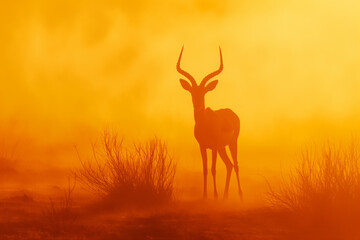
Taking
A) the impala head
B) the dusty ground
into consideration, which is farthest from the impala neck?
the dusty ground

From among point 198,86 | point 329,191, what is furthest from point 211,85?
point 329,191

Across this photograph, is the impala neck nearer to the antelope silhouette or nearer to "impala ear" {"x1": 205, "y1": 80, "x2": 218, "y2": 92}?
the antelope silhouette

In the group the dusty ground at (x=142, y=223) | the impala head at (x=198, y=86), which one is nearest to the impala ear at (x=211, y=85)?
the impala head at (x=198, y=86)

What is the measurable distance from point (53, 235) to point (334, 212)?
4.12 m

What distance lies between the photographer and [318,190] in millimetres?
10484

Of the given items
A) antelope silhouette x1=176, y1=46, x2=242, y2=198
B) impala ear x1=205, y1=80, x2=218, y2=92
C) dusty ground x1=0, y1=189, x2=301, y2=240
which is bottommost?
dusty ground x1=0, y1=189, x2=301, y2=240

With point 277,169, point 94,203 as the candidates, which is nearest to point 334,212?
point 94,203

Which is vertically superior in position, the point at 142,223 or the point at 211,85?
the point at 211,85

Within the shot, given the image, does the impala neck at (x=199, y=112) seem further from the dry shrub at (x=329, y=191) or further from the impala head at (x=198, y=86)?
the dry shrub at (x=329, y=191)

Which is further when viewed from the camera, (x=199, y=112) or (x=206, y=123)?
(x=206, y=123)

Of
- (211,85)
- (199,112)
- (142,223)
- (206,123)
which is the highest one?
(211,85)

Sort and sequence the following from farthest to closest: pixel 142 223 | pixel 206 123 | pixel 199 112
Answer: pixel 206 123
pixel 199 112
pixel 142 223

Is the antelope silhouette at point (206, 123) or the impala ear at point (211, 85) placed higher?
the impala ear at point (211, 85)

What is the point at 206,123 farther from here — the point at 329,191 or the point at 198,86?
the point at 329,191
